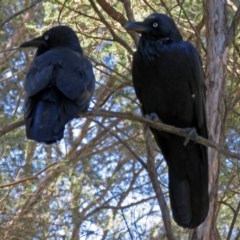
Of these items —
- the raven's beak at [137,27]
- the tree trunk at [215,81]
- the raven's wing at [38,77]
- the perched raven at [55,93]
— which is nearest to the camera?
the perched raven at [55,93]

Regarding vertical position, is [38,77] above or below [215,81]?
below

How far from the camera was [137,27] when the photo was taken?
5.58 m

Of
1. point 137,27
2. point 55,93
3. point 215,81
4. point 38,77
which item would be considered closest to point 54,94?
point 55,93

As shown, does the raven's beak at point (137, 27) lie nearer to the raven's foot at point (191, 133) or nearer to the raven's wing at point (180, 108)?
the raven's wing at point (180, 108)

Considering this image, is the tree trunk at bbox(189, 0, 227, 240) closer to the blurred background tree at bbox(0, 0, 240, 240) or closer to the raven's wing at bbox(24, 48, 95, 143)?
the blurred background tree at bbox(0, 0, 240, 240)

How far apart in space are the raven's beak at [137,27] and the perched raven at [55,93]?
0.43 meters

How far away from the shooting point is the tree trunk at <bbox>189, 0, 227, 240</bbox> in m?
5.74

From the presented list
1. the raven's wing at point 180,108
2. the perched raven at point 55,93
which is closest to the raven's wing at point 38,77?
the perched raven at point 55,93

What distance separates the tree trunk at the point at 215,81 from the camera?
574 centimetres

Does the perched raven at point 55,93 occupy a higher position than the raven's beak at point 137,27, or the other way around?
the raven's beak at point 137,27

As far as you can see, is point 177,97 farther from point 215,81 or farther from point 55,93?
point 55,93

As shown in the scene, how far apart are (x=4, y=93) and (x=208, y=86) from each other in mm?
5581

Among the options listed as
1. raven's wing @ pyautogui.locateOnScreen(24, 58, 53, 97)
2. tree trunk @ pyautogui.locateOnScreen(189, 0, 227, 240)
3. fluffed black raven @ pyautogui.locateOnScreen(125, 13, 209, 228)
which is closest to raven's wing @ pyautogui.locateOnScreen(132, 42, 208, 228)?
fluffed black raven @ pyautogui.locateOnScreen(125, 13, 209, 228)

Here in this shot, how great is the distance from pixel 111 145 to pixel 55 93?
5.94m
